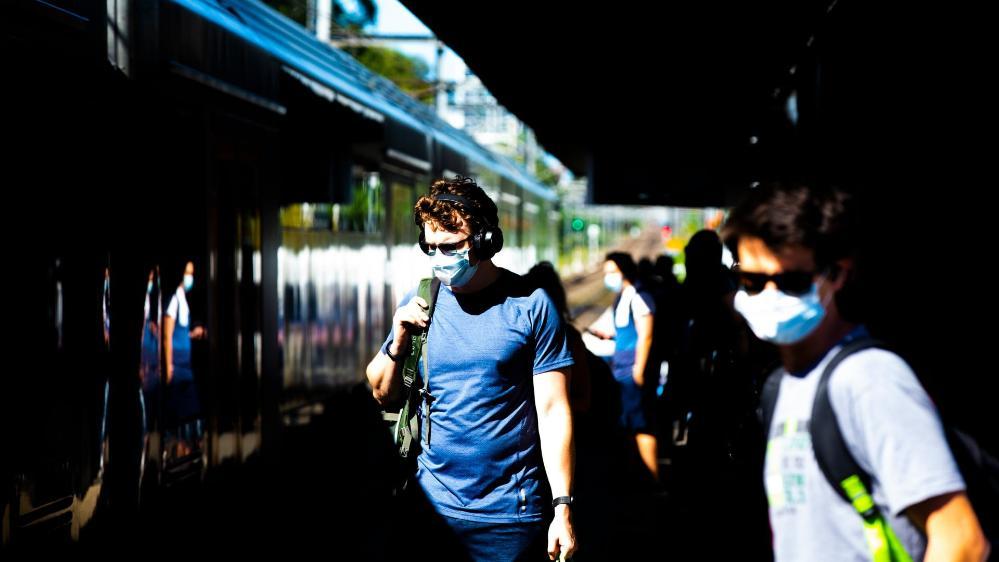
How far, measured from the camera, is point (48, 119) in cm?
436

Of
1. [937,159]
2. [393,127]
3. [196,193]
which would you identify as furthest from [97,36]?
[393,127]

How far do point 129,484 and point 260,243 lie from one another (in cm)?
225

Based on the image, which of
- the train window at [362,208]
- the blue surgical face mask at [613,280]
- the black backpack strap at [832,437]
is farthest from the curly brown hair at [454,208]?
the train window at [362,208]

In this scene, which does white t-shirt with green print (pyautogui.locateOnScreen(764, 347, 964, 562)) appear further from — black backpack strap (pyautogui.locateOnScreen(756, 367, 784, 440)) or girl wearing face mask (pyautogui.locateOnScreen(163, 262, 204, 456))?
girl wearing face mask (pyautogui.locateOnScreen(163, 262, 204, 456))

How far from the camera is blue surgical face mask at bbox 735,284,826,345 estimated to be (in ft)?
7.03

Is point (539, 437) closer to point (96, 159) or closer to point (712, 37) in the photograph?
point (96, 159)

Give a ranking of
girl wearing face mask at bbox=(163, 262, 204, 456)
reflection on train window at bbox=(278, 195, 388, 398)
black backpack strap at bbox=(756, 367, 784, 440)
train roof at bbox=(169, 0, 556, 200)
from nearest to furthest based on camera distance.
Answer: black backpack strap at bbox=(756, 367, 784, 440) → girl wearing face mask at bbox=(163, 262, 204, 456) → train roof at bbox=(169, 0, 556, 200) → reflection on train window at bbox=(278, 195, 388, 398)

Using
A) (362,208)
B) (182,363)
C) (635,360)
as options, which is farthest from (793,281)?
(362,208)

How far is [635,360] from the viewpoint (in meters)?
7.25

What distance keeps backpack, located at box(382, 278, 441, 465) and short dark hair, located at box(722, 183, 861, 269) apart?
1.45m

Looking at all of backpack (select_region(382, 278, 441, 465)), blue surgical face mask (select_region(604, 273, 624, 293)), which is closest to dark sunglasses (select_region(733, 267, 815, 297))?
backpack (select_region(382, 278, 441, 465))

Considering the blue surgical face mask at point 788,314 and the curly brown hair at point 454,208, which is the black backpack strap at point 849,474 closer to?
the blue surgical face mask at point 788,314

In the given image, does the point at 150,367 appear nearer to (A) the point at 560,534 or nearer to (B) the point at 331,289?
(A) the point at 560,534

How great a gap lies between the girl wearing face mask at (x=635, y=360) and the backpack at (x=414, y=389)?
12.4ft
